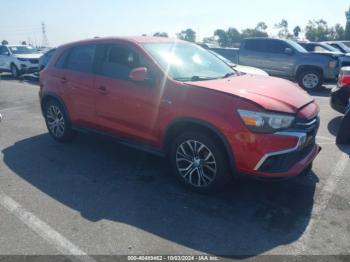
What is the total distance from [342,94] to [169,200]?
459 centimetres

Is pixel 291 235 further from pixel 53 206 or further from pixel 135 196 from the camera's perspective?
pixel 53 206

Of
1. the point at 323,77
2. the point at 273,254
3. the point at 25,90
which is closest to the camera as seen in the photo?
the point at 273,254

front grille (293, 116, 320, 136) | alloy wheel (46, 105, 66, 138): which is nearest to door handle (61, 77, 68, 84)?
alloy wheel (46, 105, 66, 138)

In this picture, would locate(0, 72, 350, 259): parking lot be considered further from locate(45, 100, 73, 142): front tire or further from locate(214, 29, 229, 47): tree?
locate(214, 29, 229, 47): tree

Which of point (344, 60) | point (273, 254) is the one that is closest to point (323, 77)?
point (344, 60)

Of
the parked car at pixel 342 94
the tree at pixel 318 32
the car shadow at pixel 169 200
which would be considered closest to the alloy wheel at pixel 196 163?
the car shadow at pixel 169 200

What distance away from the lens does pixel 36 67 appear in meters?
17.4

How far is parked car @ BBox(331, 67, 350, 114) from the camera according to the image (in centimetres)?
646

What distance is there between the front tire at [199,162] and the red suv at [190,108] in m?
0.01

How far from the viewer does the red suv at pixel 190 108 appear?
3.39 metres

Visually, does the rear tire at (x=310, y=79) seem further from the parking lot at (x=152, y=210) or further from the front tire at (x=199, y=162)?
the front tire at (x=199, y=162)

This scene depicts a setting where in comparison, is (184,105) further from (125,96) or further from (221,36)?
(221,36)

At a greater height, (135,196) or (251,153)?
(251,153)

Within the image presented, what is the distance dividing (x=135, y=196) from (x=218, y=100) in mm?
1512
